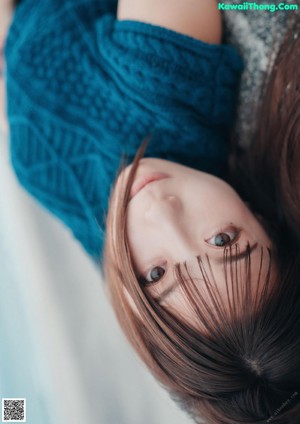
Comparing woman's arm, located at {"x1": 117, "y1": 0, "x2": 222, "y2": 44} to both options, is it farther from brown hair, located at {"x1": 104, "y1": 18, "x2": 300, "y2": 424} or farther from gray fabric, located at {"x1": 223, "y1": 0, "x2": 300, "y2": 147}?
brown hair, located at {"x1": 104, "y1": 18, "x2": 300, "y2": 424}

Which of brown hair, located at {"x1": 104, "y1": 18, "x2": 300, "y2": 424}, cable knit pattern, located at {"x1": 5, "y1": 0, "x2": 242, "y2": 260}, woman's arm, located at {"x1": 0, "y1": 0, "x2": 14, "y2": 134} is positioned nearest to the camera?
brown hair, located at {"x1": 104, "y1": 18, "x2": 300, "y2": 424}

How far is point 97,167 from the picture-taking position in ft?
2.55

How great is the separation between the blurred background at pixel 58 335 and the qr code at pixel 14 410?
0.07 feet

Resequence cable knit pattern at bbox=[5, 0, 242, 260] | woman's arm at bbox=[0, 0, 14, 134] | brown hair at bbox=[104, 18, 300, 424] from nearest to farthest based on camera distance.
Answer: brown hair at bbox=[104, 18, 300, 424]
cable knit pattern at bbox=[5, 0, 242, 260]
woman's arm at bbox=[0, 0, 14, 134]

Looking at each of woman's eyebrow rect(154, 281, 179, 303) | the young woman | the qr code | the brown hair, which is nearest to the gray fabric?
the young woman

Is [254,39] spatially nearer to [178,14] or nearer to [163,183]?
[178,14]

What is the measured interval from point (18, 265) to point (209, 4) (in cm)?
52

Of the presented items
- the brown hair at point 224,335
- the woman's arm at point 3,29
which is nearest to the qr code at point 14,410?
the brown hair at point 224,335

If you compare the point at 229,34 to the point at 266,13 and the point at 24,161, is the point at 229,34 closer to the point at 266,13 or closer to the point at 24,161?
the point at 266,13

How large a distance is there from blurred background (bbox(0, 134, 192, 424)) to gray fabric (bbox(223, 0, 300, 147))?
401mm

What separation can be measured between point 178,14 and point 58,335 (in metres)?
0.54

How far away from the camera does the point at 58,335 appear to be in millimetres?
911

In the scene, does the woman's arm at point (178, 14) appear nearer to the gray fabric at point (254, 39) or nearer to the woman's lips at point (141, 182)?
the gray fabric at point (254, 39)

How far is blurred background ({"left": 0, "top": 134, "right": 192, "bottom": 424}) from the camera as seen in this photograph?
0.87m
